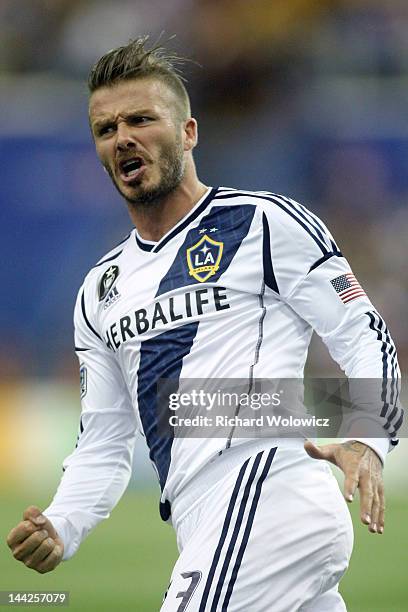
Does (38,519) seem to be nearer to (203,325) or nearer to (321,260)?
(203,325)

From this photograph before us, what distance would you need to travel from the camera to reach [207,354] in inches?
139

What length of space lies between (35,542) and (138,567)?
15.4ft

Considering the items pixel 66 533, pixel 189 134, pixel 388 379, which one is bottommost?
pixel 66 533

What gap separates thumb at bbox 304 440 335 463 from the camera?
2.84 meters

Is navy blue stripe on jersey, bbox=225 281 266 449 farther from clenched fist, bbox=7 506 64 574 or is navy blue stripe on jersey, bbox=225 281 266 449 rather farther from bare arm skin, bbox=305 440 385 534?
clenched fist, bbox=7 506 64 574

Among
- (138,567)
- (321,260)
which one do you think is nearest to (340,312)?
(321,260)

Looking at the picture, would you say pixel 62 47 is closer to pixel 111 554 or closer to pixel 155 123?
pixel 111 554

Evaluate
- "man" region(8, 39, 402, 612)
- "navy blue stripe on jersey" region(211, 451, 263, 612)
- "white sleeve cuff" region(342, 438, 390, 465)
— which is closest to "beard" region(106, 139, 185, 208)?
"man" region(8, 39, 402, 612)

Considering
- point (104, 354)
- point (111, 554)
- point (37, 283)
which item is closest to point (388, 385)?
point (104, 354)

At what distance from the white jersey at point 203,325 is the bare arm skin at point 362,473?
21cm

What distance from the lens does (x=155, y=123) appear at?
386 cm

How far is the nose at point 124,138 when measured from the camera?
378cm

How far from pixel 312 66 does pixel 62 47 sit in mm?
3174

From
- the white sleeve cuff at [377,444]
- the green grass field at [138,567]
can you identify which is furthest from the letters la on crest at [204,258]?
the green grass field at [138,567]
